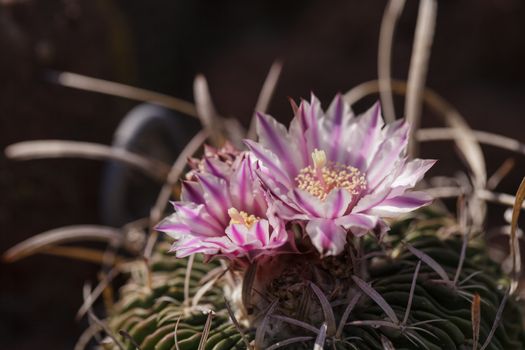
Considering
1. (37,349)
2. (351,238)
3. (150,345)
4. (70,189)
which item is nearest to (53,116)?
(70,189)

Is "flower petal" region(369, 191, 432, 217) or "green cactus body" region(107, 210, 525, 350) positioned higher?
"flower petal" region(369, 191, 432, 217)

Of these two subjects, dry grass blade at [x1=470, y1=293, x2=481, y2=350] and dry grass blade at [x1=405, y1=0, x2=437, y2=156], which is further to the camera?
dry grass blade at [x1=405, y1=0, x2=437, y2=156]

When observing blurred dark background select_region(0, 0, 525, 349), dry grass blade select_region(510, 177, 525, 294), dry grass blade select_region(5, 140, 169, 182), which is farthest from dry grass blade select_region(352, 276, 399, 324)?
blurred dark background select_region(0, 0, 525, 349)

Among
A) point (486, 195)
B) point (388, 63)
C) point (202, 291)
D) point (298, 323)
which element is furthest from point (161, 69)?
point (298, 323)

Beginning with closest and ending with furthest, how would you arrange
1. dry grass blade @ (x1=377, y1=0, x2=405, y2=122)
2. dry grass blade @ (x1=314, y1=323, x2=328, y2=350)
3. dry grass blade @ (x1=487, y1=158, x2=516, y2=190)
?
dry grass blade @ (x1=314, y1=323, x2=328, y2=350) < dry grass blade @ (x1=487, y1=158, x2=516, y2=190) < dry grass blade @ (x1=377, y1=0, x2=405, y2=122)

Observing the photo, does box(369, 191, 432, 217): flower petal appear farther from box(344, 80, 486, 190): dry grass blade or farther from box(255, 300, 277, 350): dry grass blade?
box(344, 80, 486, 190): dry grass blade

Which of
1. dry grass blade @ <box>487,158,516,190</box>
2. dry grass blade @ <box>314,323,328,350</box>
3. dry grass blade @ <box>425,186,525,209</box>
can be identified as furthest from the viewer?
dry grass blade @ <box>487,158,516,190</box>

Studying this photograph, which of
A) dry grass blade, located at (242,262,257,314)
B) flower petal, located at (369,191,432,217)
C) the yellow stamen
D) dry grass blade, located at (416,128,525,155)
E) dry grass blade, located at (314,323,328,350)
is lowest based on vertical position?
dry grass blade, located at (314,323,328,350)

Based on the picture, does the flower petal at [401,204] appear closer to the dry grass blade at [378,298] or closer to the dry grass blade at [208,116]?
the dry grass blade at [378,298]
